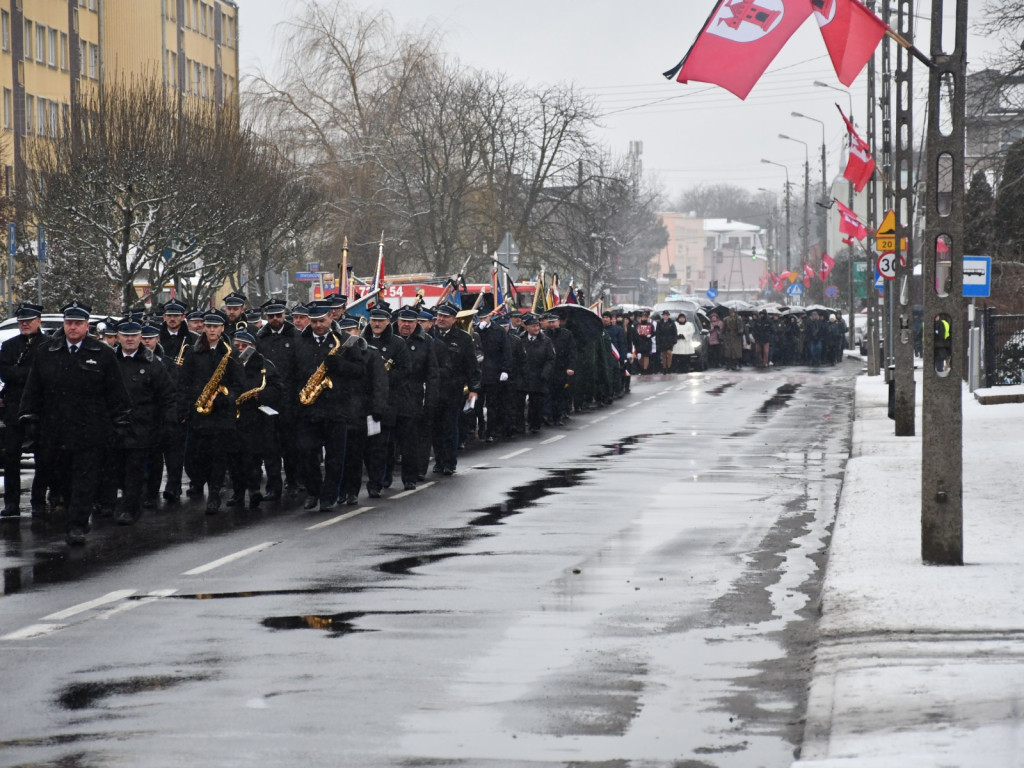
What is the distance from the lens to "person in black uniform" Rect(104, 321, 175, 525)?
15.5m

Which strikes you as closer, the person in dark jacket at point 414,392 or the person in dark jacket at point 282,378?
the person in dark jacket at point 282,378

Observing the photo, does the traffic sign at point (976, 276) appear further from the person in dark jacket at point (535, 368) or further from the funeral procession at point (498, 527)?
the person in dark jacket at point (535, 368)

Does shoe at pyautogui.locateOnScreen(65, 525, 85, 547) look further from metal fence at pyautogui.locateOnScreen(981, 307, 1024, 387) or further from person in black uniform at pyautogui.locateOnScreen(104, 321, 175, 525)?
metal fence at pyautogui.locateOnScreen(981, 307, 1024, 387)

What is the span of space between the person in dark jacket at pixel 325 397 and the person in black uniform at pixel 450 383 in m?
2.67

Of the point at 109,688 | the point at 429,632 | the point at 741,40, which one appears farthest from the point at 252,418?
the point at 109,688

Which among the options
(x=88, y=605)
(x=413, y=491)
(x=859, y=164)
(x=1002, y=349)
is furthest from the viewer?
(x=859, y=164)

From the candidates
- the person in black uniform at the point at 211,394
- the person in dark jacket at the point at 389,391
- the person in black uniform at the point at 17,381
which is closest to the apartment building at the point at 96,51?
the person in dark jacket at the point at 389,391

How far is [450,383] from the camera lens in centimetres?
2009

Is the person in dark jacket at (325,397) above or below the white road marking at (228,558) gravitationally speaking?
above

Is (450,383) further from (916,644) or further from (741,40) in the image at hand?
(916,644)

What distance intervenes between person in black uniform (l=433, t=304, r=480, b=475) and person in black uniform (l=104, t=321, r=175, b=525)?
4.05 meters

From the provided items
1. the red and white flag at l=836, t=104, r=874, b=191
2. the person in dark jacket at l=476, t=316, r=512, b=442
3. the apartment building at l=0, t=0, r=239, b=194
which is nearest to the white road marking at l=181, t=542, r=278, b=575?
the person in dark jacket at l=476, t=316, r=512, b=442

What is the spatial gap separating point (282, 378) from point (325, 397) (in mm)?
753

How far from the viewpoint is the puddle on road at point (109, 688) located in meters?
7.83
